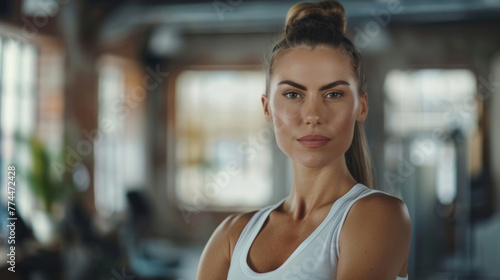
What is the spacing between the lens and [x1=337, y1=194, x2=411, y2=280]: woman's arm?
0.57 metres

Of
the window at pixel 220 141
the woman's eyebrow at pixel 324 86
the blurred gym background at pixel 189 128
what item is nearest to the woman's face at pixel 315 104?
the woman's eyebrow at pixel 324 86

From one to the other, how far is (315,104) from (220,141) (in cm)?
627

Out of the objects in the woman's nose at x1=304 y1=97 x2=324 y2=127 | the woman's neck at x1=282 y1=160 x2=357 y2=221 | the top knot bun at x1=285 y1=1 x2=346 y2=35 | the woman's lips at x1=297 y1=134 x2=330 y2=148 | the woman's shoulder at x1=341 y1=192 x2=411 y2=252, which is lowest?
the woman's shoulder at x1=341 y1=192 x2=411 y2=252

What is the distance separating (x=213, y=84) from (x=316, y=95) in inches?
254

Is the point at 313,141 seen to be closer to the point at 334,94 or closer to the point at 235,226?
the point at 334,94

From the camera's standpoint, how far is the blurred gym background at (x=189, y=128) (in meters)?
3.85

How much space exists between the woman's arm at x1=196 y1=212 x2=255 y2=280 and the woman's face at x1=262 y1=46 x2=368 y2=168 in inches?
4.9

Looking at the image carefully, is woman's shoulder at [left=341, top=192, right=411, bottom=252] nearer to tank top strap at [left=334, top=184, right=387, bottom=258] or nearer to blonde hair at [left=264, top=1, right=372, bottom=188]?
tank top strap at [left=334, top=184, right=387, bottom=258]

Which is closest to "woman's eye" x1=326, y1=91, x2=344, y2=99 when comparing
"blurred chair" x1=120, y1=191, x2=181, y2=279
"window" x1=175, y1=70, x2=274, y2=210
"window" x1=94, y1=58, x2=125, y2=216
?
"blurred chair" x1=120, y1=191, x2=181, y2=279

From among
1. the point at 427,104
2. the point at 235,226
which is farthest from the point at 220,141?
the point at 235,226

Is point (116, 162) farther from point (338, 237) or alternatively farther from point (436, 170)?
point (338, 237)

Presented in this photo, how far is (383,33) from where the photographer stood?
645 cm

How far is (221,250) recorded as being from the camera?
715 mm

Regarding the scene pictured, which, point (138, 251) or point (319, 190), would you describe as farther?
point (138, 251)
